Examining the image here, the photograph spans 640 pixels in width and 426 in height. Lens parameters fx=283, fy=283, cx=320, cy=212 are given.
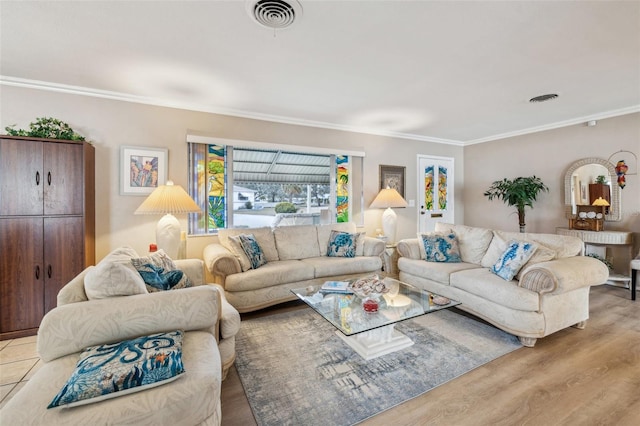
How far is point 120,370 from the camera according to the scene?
1144 mm

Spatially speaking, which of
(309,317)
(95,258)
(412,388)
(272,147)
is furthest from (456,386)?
(95,258)

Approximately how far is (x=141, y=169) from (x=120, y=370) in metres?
2.85

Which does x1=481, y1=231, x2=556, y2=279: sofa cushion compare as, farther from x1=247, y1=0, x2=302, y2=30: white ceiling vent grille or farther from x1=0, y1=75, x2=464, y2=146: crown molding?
x1=247, y1=0, x2=302, y2=30: white ceiling vent grille

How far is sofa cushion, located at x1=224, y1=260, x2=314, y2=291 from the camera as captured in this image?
289 centimetres

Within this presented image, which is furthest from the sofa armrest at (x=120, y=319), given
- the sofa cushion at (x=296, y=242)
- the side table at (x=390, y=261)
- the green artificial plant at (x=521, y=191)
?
the green artificial plant at (x=521, y=191)

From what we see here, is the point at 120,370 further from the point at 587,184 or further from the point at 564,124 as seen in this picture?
the point at 564,124

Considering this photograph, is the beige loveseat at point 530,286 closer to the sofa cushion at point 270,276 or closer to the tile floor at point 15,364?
the sofa cushion at point 270,276

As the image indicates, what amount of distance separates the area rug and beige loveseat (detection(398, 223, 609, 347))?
22cm

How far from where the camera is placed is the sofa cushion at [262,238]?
11.6 feet

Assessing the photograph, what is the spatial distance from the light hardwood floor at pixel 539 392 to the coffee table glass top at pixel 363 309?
48 centimetres

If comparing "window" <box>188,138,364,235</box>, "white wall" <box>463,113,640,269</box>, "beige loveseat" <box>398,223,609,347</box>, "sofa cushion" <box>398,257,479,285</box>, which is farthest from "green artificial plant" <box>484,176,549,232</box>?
"window" <box>188,138,364,235</box>

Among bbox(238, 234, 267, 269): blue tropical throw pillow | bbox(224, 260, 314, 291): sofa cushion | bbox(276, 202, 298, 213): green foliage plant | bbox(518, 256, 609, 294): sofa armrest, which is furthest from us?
bbox(276, 202, 298, 213): green foliage plant

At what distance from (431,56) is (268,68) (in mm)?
1466

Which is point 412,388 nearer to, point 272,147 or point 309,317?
point 309,317
